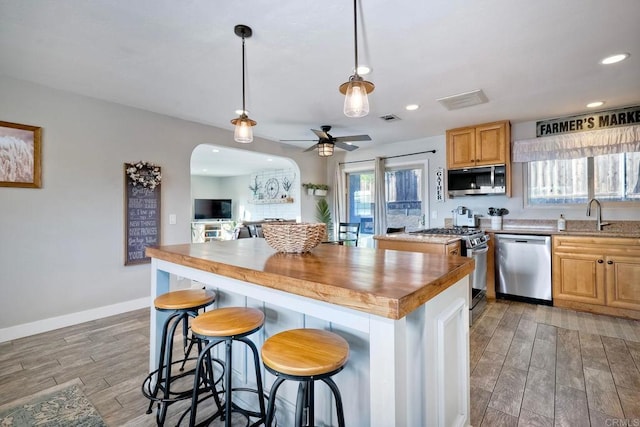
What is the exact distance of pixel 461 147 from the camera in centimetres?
428

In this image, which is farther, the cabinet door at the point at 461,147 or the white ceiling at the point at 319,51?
the cabinet door at the point at 461,147

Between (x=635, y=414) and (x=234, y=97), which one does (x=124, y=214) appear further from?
(x=635, y=414)

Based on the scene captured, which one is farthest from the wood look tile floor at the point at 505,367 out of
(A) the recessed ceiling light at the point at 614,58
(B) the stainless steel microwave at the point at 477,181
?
(A) the recessed ceiling light at the point at 614,58

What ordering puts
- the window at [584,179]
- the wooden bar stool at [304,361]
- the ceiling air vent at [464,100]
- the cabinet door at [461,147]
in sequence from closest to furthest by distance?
the wooden bar stool at [304,361]
the ceiling air vent at [464,100]
the window at [584,179]
the cabinet door at [461,147]

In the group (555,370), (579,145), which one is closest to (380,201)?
(579,145)

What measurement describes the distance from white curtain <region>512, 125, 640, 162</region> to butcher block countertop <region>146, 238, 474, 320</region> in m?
3.52

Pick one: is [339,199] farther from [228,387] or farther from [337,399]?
[337,399]

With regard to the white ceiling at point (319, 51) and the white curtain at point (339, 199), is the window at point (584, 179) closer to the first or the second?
the white ceiling at point (319, 51)

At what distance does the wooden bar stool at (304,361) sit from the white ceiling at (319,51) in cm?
183

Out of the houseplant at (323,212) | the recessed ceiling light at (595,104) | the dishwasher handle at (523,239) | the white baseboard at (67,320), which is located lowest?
the white baseboard at (67,320)

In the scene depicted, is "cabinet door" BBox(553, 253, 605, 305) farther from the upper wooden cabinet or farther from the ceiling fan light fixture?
the ceiling fan light fixture

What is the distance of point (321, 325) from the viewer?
1.43 meters

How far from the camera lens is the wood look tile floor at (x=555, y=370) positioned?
5.54ft

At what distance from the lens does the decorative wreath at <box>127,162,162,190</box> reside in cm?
339
